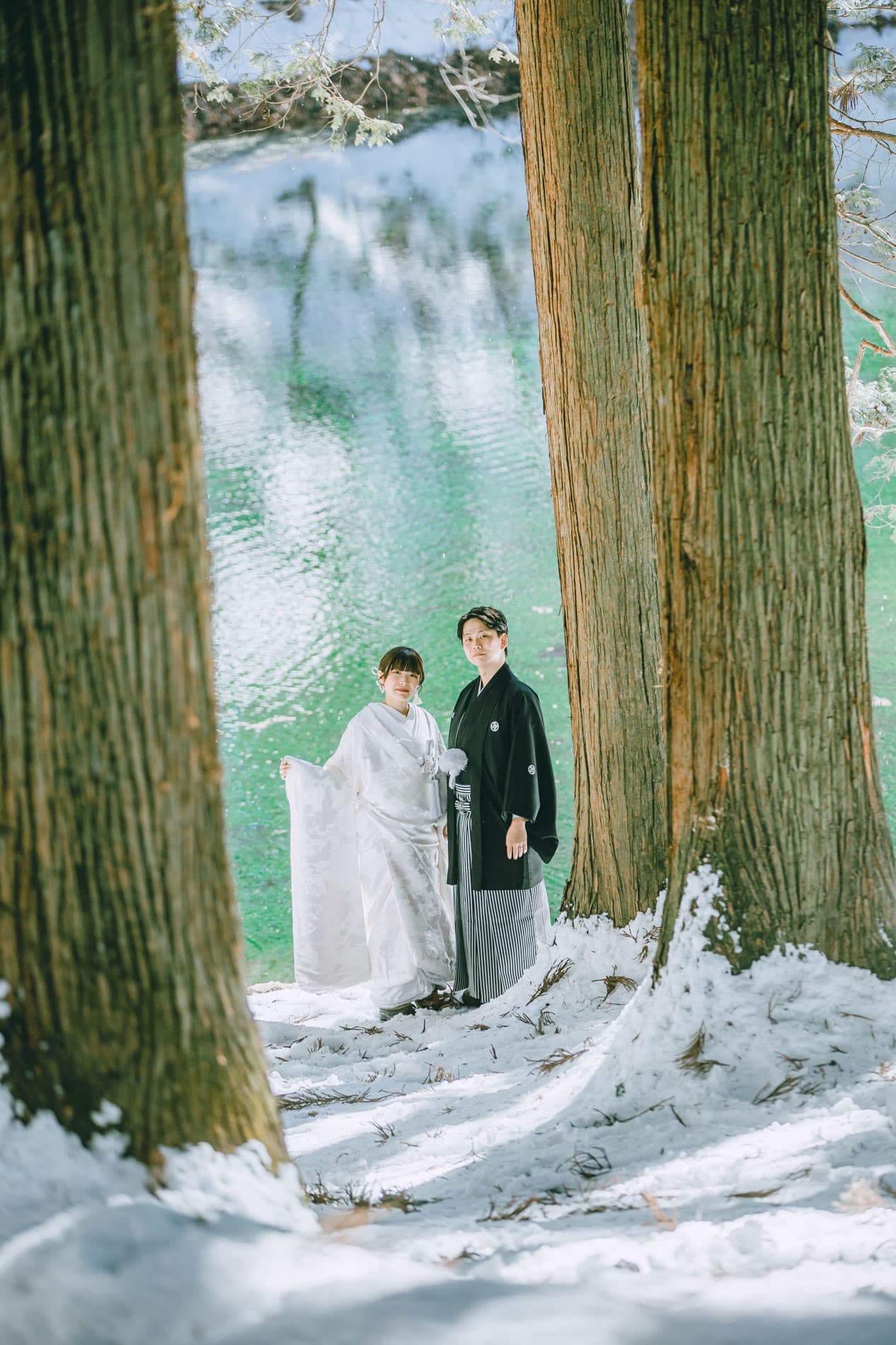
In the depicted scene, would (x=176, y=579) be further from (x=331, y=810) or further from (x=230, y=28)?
(x=230, y=28)

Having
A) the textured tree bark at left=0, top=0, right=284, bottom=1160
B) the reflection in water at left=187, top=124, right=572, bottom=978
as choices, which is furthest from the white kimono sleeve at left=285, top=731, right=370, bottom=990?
the reflection in water at left=187, top=124, right=572, bottom=978

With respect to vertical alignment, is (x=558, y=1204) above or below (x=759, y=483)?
below

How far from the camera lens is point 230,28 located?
5418mm

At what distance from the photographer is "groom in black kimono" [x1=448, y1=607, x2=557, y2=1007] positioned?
4.14 meters

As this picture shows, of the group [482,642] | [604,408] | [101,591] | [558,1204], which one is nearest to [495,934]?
[482,642]

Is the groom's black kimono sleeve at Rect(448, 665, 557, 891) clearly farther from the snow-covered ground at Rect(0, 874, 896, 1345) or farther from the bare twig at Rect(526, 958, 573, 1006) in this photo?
the snow-covered ground at Rect(0, 874, 896, 1345)

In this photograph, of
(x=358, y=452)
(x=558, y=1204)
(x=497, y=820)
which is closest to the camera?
(x=558, y=1204)

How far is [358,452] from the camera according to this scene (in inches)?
682

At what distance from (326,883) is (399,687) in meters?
0.91

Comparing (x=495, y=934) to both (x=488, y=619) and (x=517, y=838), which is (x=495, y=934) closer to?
(x=517, y=838)

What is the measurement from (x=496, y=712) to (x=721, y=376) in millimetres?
2187

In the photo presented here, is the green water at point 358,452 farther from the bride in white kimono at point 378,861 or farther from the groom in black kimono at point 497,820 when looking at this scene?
the groom in black kimono at point 497,820

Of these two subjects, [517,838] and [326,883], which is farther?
[326,883]

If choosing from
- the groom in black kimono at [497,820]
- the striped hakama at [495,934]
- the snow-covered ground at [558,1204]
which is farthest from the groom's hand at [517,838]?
the snow-covered ground at [558,1204]
